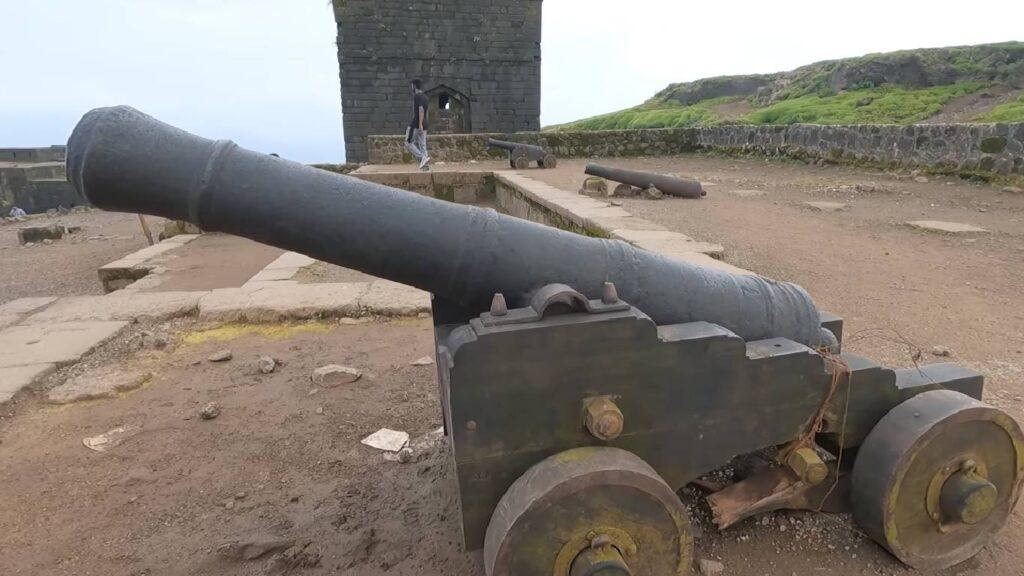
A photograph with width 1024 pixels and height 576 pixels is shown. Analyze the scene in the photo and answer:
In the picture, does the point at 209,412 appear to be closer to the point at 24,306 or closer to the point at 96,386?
the point at 96,386

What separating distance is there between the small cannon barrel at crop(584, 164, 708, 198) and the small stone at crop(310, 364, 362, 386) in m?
6.51

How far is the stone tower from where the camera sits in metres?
24.1

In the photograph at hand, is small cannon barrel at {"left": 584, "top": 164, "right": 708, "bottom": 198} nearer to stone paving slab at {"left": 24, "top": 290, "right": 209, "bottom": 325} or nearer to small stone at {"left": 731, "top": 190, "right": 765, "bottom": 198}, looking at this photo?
small stone at {"left": 731, "top": 190, "right": 765, "bottom": 198}

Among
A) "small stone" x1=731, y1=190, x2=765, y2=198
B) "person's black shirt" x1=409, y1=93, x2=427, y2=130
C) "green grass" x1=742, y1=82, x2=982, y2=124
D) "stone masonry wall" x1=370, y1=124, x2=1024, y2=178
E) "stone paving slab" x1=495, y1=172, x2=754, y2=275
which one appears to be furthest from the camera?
"green grass" x1=742, y1=82, x2=982, y2=124

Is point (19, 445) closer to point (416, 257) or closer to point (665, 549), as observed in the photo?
point (416, 257)

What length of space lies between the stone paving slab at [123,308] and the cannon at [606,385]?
11.2ft

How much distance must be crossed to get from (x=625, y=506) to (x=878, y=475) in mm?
842

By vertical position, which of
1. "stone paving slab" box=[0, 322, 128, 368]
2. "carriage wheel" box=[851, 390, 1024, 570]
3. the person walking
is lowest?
"stone paving slab" box=[0, 322, 128, 368]

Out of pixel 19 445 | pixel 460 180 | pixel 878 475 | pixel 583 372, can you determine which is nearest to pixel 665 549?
pixel 583 372

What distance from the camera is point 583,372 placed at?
1531mm

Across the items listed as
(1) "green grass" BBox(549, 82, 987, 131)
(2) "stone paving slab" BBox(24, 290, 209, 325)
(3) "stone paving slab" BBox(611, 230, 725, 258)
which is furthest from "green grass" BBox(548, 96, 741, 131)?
(2) "stone paving slab" BBox(24, 290, 209, 325)

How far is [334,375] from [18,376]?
5.92 ft

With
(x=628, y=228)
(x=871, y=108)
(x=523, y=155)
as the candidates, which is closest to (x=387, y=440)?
(x=628, y=228)

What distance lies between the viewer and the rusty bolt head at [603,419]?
59.6 inches
